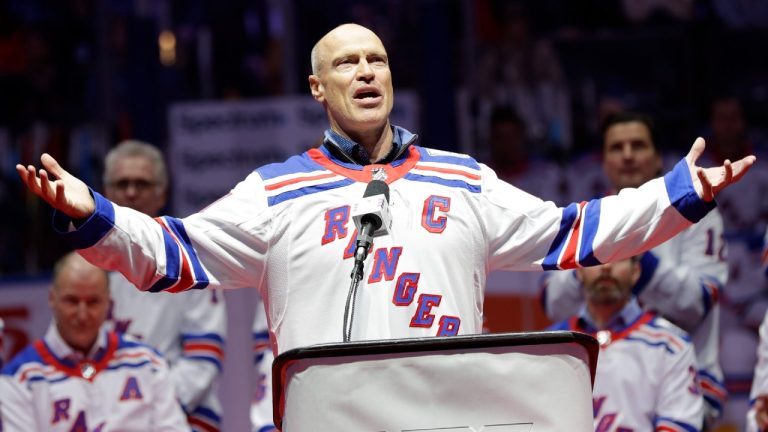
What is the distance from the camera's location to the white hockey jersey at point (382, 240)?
12.0ft

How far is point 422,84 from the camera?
8.88 m

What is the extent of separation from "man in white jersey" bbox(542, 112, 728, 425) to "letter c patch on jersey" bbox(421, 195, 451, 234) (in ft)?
7.04

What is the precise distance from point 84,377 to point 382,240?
2.34m

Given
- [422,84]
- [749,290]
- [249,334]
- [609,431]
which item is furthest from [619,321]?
[422,84]

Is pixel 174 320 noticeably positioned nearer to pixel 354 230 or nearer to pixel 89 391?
pixel 89 391

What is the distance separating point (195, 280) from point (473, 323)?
27.8 inches

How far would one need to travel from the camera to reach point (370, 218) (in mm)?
3557

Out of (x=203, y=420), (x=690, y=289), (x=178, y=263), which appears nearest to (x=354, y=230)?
(x=178, y=263)

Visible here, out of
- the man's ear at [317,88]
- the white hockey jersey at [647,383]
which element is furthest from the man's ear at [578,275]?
the man's ear at [317,88]

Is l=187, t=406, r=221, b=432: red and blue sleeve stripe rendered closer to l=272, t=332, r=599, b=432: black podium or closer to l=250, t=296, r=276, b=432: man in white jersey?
l=250, t=296, r=276, b=432: man in white jersey

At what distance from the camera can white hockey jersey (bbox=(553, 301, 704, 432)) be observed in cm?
540

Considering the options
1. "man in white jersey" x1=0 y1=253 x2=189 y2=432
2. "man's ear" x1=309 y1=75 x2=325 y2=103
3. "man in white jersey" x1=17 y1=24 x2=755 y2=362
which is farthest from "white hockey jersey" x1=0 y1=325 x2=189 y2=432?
"man's ear" x1=309 y1=75 x2=325 y2=103

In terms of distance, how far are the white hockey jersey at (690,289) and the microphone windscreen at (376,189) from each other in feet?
7.40

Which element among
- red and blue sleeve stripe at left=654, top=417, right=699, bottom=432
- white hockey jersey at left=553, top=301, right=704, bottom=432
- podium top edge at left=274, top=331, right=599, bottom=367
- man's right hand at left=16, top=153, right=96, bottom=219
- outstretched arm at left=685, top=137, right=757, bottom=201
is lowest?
red and blue sleeve stripe at left=654, top=417, right=699, bottom=432
